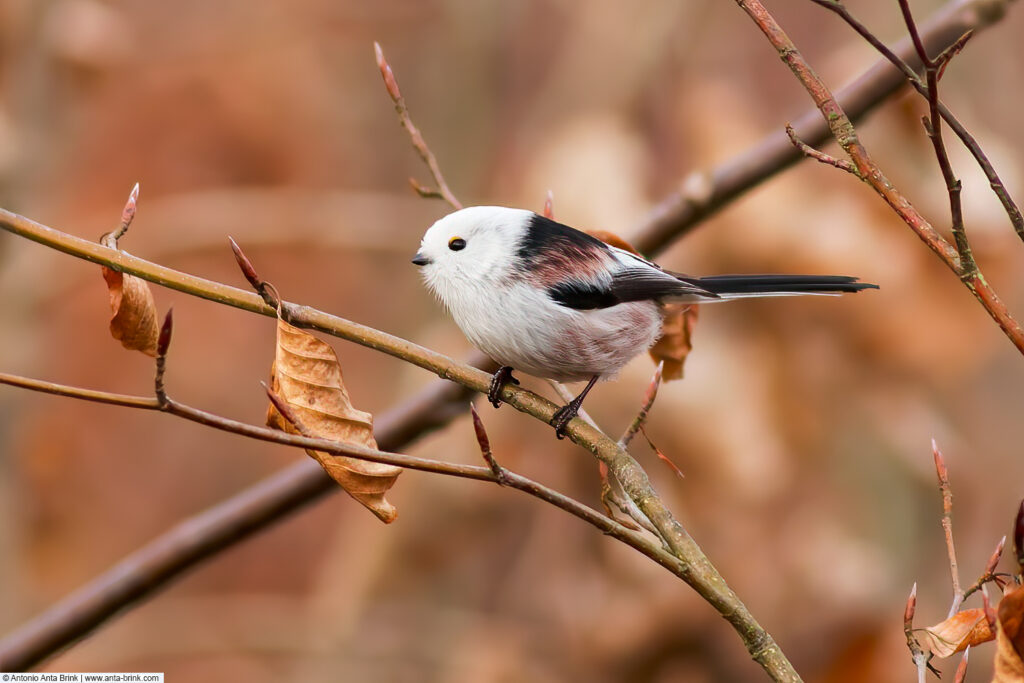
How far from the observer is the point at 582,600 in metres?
3.19

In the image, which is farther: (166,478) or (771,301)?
(166,478)

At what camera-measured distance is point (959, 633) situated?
115 centimetres

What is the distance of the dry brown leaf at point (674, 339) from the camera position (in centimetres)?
187

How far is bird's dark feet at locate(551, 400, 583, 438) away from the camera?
5.15 ft

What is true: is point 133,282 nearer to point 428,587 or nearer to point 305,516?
point 428,587

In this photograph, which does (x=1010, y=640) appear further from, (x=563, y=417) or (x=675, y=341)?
(x=675, y=341)

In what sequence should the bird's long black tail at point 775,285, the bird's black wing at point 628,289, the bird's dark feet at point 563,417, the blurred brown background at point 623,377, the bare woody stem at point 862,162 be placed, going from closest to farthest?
the bare woody stem at point 862,162 < the bird's dark feet at point 563,417 < the bird's long black tail at point 775,285 < the bird's black wing at point 628,289 < the blurred brown background at point 623,377

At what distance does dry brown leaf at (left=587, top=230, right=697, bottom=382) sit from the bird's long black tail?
72 mm

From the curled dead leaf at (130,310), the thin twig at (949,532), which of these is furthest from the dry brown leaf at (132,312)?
the thin twig at (949,532)

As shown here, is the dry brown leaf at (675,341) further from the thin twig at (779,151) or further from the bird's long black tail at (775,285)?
the thin twig at (779,151)

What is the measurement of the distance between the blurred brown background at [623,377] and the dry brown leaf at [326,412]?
66.1 inches

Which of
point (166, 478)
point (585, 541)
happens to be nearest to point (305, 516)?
point (166, 478)

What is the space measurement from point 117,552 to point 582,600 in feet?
10.1

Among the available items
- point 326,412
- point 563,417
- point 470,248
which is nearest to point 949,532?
point 563,417
